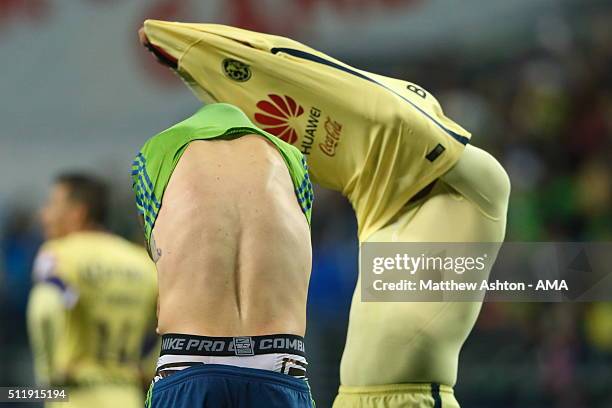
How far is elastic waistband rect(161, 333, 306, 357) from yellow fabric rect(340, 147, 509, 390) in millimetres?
1020

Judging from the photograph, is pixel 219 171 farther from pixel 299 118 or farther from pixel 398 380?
pixel 398 380

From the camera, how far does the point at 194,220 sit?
317cm

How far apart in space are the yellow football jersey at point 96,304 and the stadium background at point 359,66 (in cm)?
197

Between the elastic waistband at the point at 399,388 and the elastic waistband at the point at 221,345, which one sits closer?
the elastic waistband at the point at 221,345

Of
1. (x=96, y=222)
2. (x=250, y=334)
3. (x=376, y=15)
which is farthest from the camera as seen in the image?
(x=376, y=15)

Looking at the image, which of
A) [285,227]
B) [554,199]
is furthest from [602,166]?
[285,227]

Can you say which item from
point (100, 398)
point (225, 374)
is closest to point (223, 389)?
point (225, 374)

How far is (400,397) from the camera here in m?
4.06

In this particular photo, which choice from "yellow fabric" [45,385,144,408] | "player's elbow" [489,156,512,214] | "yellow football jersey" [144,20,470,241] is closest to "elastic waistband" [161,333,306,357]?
"yellow football jersey" [144,20,470,241]

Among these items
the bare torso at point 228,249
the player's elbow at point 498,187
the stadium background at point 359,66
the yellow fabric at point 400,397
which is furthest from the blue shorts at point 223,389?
the stadium background at point 359,66

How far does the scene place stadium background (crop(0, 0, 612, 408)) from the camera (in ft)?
29.7

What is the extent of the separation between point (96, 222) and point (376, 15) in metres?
3.63

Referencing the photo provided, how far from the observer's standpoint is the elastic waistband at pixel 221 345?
10.1 ft

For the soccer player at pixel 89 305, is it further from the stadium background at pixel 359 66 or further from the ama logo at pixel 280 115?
the ama logo at pixel 280 115
